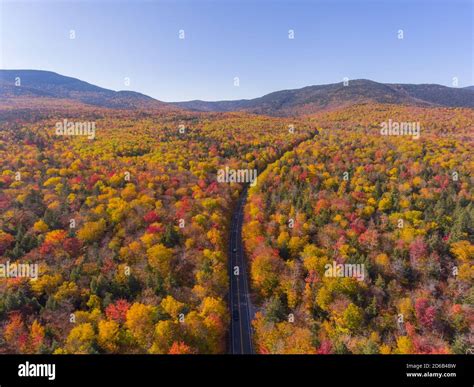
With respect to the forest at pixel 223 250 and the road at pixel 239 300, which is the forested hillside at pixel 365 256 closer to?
the forest at pixel 223 250

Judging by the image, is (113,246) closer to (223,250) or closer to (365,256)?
(223,250)

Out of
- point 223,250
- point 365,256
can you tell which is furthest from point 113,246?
point 365,256

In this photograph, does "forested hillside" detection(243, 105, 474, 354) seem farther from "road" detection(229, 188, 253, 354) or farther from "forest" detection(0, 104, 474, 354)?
"road" detection(229, 188, 253, 354)

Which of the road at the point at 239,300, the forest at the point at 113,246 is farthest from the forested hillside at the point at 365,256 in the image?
the forest at the point at 113,246

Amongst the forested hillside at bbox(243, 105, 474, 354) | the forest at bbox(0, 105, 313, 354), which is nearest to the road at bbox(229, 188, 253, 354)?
the forested hillside at bbox(243, 105, 474, 354)

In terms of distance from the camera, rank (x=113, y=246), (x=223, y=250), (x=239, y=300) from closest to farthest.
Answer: (x=239, y=300)
(x=113, y=246)
(x=223, y=250)

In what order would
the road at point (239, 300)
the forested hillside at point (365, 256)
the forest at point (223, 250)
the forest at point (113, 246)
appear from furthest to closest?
1. the road at point (239, 300)
2. the forested hillside at point (365, 256)
3. the forest at point (223, 250)
4. the forest at point (113, 246)

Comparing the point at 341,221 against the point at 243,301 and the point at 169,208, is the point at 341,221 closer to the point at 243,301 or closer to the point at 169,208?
the point at 243,301

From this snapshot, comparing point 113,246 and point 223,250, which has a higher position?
point 113,246
